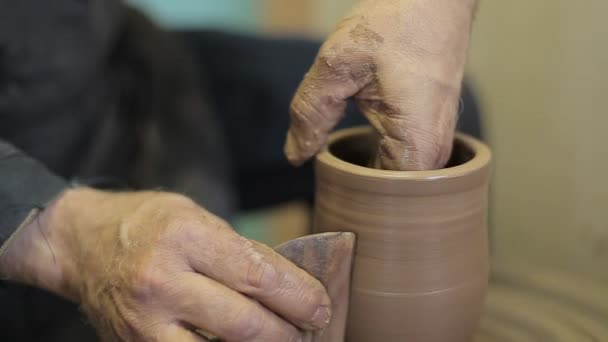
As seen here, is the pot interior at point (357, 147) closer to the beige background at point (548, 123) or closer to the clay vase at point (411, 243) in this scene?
the clay vase at point (411, 243)

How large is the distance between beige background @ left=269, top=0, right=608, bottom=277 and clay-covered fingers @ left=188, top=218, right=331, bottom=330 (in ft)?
4.03

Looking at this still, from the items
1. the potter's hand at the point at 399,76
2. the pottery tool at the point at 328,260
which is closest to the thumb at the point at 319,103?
the potter's hand at the point at 399,76

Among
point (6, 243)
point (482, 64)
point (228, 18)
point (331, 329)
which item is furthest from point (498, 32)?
point (6, 243)

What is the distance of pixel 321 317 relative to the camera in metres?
0.72

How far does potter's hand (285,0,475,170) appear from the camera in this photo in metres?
0.75

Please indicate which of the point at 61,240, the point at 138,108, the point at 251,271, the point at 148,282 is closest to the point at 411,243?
the point at 251,271

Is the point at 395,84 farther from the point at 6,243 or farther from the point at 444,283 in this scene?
the point at 6,243

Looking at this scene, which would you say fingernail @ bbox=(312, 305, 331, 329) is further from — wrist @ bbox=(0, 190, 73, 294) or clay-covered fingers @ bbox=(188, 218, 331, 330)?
wrist @ bbox=(0, 190, 73, 294)

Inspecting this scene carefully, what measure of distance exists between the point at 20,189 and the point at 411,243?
0.48 m

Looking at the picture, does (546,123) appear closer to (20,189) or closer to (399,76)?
(399,76)

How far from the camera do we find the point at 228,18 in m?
2.25

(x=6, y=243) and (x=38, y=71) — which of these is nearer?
(x=6, y=243)

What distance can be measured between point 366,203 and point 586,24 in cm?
114

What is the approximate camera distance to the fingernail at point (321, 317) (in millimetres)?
714
